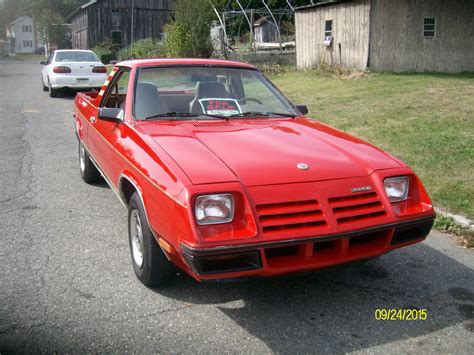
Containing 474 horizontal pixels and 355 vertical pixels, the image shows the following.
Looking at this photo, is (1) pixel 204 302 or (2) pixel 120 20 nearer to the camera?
(1) pixel 204 302

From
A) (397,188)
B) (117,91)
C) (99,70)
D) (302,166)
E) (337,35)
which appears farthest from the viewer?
(337,35)

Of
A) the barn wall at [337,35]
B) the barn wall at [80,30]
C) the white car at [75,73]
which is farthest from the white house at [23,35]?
the white car at [75,73]

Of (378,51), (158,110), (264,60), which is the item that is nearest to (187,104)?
(158,110)

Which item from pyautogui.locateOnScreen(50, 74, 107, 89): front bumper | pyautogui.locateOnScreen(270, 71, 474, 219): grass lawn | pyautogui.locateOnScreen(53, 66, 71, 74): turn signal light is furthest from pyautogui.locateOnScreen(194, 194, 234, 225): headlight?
pyautogui.locateOnScreen(53, 66, 71, 74): turn signal light

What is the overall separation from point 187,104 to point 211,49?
64.4ft

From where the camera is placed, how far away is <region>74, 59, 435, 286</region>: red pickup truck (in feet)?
9.07

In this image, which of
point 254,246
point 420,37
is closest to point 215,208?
point 254,246

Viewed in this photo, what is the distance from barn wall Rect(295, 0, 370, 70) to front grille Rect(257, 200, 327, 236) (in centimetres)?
1566

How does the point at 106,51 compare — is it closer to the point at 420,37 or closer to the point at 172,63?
the point at 420,37

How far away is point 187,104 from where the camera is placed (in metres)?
4.47

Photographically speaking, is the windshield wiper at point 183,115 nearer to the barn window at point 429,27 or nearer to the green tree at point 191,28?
the barn window at point 429,27

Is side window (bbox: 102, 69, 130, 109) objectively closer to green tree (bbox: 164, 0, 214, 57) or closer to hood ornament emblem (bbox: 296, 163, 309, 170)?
hood ornament emblem (bbox: 296, 163, 309, 170)

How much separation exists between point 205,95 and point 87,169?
2235 mm

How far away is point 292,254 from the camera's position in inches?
114
